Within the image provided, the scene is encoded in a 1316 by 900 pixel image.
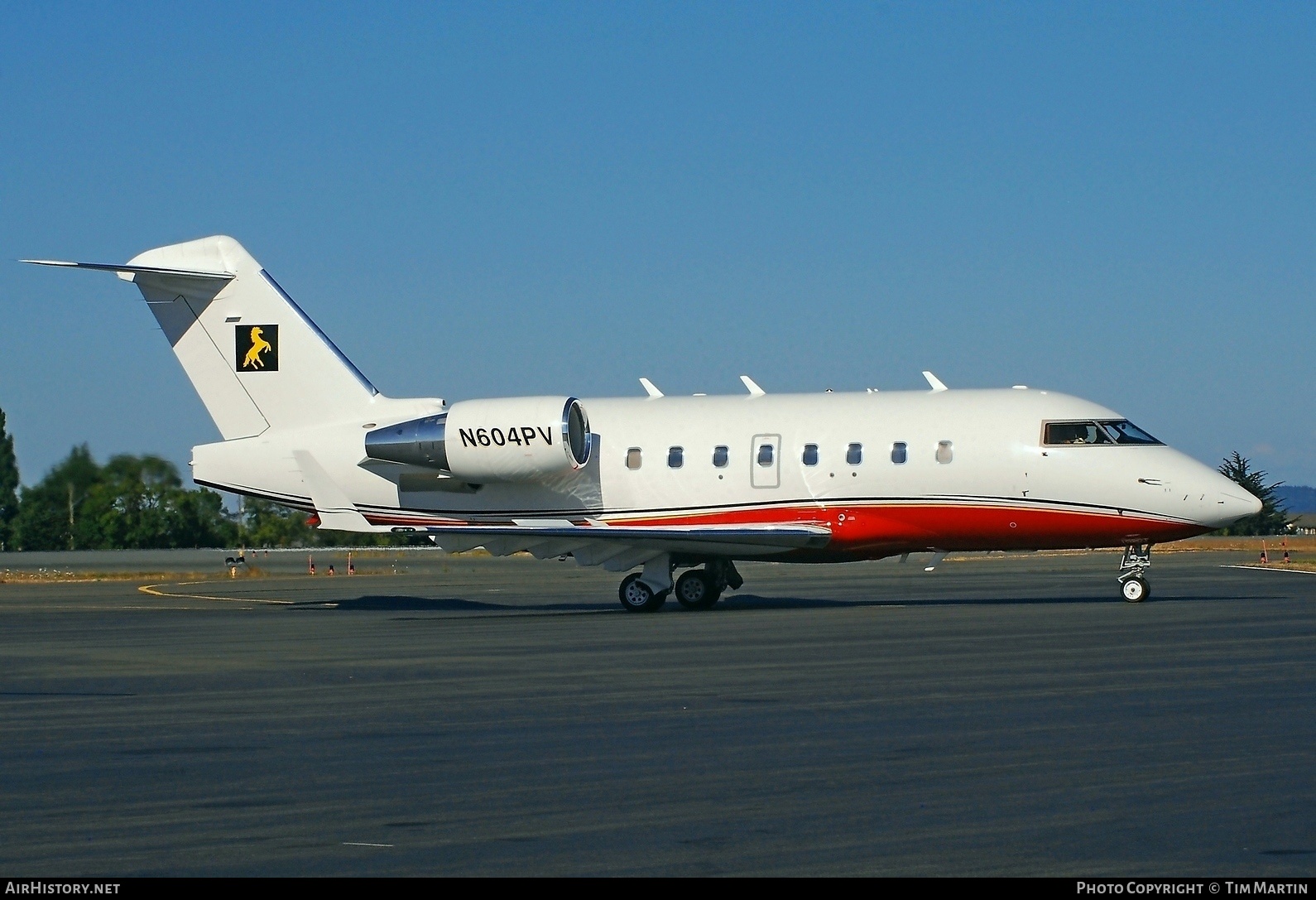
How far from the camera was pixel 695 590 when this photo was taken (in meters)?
27.4

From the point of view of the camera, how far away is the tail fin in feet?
96.7

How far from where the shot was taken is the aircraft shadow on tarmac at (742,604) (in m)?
26.5

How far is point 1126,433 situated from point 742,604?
7543mm

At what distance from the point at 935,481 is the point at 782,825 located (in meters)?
18.8

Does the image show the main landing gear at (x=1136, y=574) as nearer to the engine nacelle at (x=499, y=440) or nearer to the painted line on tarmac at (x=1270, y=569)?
the engine nacelle at (x=499, y=440)

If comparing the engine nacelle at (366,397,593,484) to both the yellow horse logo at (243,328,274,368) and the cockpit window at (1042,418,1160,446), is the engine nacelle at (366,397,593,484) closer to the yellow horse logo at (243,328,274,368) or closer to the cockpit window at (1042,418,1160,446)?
the yellow horse logo at (243,328,274,368)

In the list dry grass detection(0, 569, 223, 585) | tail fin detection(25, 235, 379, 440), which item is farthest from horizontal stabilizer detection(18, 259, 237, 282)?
dry grass detection(0, 569, 223, 585)

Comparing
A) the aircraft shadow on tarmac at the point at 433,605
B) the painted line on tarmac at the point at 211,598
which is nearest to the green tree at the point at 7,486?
the painted line on tarmac at the point at 211,598

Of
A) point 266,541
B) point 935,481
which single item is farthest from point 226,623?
point 266,541

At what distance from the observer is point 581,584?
1523 inches

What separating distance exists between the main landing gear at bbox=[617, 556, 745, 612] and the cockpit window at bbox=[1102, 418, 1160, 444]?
694 cm

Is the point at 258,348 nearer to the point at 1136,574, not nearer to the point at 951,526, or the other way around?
the point at 951,526

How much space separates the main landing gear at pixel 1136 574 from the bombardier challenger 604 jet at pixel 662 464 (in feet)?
0.11
